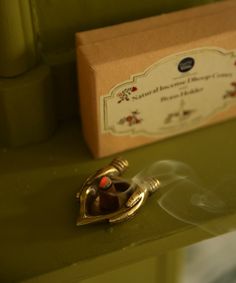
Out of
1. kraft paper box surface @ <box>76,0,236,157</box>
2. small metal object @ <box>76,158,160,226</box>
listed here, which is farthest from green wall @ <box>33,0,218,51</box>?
small metal object @ <box>76,158,160,226</box>

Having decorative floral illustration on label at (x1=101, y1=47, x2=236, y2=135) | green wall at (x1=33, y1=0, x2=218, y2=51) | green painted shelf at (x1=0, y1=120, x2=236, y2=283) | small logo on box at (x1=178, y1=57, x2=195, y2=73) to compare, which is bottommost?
green painted shelf at (x1=0, y1=120, x2=236, y2=283)

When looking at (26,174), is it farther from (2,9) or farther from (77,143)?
(2,9)

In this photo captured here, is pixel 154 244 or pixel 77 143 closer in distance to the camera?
pixel 154 244

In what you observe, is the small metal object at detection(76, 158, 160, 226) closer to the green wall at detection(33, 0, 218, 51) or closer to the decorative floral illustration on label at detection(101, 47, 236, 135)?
the decorative floral illustration on label at detection(101, 47, 236, 135)

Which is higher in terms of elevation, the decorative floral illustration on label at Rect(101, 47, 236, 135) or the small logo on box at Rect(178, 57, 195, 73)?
the small logo on box at Rect(178, 57, 195, 73)

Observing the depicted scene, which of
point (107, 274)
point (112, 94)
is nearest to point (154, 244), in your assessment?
point (107, 274)

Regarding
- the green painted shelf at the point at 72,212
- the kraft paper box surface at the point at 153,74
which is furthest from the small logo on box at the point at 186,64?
the green painted shelf at the point at 72,212

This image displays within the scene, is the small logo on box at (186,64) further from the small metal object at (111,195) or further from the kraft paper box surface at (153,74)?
the small metal object at (111,195)

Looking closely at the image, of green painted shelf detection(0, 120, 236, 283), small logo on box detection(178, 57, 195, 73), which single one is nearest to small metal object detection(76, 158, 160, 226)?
green painted shelf detection(0, 120, 236, 283)

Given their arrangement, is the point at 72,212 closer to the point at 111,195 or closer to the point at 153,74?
the point at 111,195
